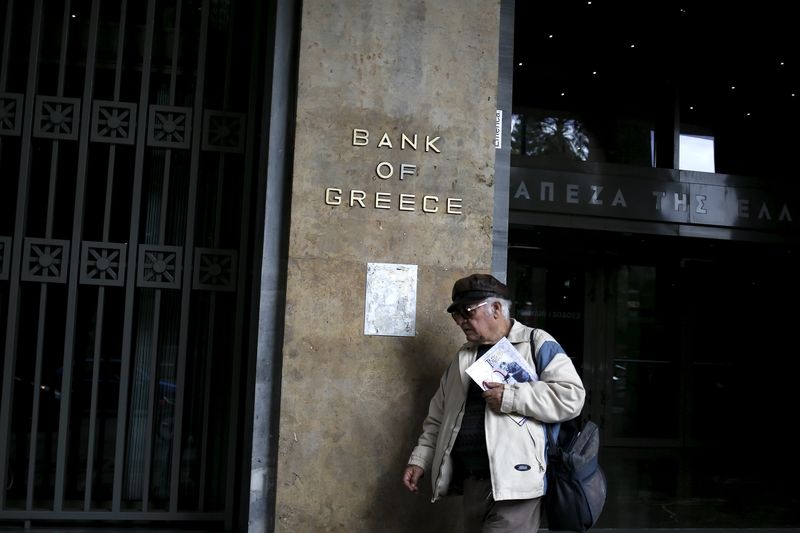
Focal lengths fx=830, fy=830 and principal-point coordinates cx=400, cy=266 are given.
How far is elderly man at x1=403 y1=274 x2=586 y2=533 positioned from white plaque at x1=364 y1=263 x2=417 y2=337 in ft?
1.92

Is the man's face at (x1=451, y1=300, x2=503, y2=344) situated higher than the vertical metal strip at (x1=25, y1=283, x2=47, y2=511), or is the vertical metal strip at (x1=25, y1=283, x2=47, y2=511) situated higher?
the man's face at (x1=451, y1=300, x2=503, y2=344)

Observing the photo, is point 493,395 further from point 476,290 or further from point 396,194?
point 396,194

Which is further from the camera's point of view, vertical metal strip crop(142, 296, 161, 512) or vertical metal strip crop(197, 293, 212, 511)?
vertical metal strip crop(197, 293, 212, 511)

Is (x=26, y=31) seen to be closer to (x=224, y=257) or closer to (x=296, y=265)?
(x=224, y=257)

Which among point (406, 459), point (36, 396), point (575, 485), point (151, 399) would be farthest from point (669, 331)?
point (36, 396)

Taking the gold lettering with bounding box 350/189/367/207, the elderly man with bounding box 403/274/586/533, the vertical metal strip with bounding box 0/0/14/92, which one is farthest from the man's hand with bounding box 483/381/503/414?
the vertical metal strip with bounding box 0/0/14/92

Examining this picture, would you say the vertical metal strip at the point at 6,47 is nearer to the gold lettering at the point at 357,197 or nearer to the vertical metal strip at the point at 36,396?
the vertical metal strip at the point at 36,396

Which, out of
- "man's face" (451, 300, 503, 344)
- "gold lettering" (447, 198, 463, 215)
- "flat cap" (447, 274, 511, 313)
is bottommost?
"man's face" (451, 300, 503, 344)

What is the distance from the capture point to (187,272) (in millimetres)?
4820

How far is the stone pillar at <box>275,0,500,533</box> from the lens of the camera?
4359mm

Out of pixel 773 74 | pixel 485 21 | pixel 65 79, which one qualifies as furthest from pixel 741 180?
pixel 65 79

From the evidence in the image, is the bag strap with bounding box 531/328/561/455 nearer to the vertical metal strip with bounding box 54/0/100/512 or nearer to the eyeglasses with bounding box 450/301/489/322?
the eyeglasses with bounding box 450/301/489/322

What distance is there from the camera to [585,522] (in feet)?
11.2

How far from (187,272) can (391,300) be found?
4.10ft
